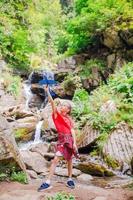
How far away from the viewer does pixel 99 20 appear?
20594 mm

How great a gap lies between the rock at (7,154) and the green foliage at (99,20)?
13001mm

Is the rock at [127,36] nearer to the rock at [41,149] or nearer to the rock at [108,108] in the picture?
the rock at [108,108]

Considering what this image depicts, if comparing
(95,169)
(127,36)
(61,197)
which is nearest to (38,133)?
(95,169)

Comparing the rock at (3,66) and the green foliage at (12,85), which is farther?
the rock at (3,66)

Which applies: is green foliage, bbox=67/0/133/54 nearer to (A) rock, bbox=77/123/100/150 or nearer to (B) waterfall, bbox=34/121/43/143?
(B) waterfall, bbox=34/121/43/143

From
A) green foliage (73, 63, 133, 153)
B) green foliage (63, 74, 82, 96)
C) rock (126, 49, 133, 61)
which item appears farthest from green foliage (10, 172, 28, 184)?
rock (126, 49, 133, 61)

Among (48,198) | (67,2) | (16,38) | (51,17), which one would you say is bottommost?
(48,198)

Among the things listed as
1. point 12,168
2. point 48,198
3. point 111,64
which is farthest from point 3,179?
point 111,64

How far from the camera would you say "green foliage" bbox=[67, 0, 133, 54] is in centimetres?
1998

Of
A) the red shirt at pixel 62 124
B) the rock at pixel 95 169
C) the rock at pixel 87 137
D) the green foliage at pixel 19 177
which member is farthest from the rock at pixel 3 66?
the red shirt at pixel 62 124

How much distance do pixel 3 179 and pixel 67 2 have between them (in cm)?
4297

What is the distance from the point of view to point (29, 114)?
55.5 feet

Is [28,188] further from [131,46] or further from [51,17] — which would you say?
[51,17]

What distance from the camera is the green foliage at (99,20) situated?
20.0m
